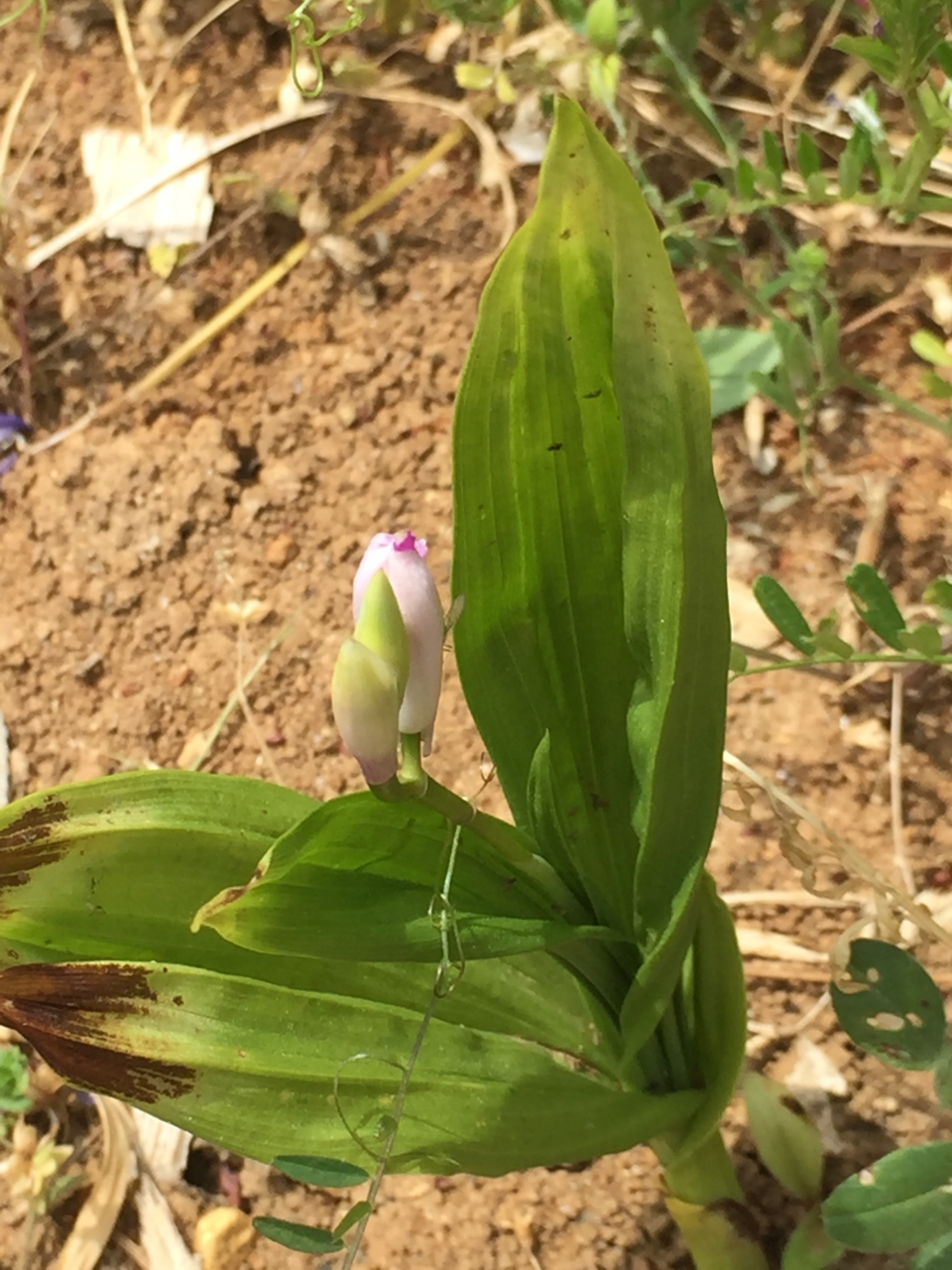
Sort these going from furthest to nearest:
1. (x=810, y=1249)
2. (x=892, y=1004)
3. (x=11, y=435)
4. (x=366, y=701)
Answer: (x=11, y=435) < (x=810, y=1249) < (x=892, y=1004) < (x=366, y=701)

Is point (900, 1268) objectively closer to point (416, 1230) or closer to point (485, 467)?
point (416, 1230)

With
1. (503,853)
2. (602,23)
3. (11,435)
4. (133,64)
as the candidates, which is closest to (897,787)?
(503,853)

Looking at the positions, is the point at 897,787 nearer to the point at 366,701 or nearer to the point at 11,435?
the point at 366,701

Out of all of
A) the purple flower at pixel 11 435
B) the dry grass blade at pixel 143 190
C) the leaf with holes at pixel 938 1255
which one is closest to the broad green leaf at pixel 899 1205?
the leaf with holes at pixel 938 1255

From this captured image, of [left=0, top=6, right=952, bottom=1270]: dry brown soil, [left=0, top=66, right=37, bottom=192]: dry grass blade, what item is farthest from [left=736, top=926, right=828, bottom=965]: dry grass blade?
[left=0, top=66, right=37, bottom=192]: dry grass blade

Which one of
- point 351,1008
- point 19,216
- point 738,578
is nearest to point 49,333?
point 19,216
